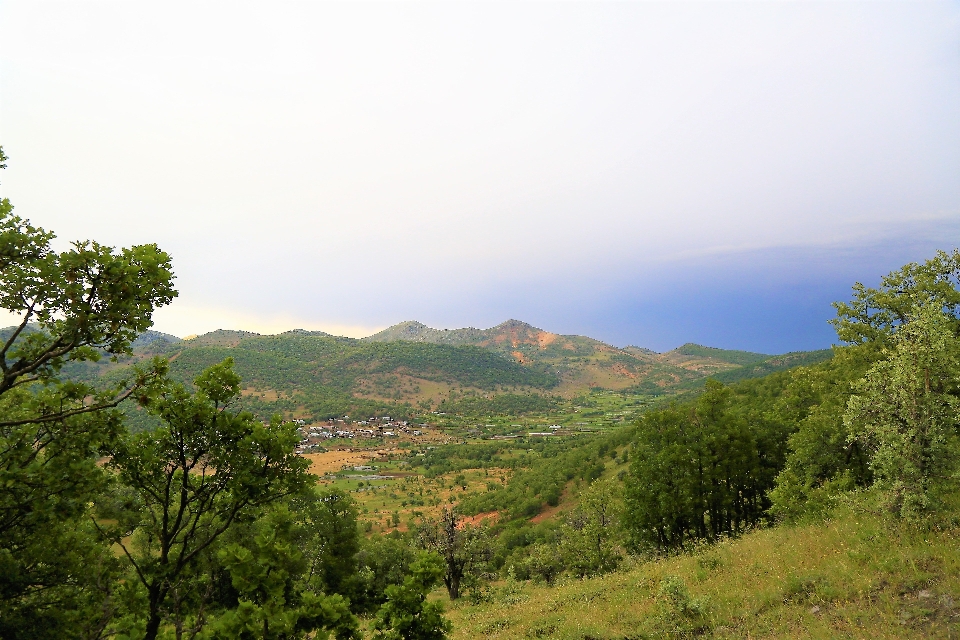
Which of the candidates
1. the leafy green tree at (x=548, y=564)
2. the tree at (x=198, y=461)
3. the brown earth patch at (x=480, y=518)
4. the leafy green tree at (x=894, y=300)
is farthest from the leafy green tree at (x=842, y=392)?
the brown earth patch at (x=480, y=518)

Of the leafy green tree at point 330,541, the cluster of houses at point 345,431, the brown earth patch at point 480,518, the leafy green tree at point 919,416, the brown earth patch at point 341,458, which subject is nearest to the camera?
the leafy green tree at point 919,416

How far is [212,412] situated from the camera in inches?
295

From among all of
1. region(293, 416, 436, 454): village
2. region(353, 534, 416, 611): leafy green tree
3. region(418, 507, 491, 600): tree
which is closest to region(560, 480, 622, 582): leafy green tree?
region(418, 507, 491, 600): tree

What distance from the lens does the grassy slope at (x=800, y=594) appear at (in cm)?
958

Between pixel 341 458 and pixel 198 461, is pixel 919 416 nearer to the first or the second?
pixel 198 461

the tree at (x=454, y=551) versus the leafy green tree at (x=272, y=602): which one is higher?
the leafy green tree at (x=272, y=602)

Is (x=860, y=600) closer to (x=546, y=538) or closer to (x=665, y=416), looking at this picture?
(x=665, y=416)

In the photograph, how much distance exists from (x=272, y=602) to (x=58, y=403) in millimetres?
5417

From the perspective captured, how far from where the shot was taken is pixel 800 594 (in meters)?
11.5

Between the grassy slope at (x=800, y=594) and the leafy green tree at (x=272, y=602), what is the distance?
9.77m

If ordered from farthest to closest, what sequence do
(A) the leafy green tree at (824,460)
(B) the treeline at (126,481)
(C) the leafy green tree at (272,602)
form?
(A) the leafy green tree at (824,460) < (B) the treeline at (126,481) < (C) the leafy green tree at (272,602)

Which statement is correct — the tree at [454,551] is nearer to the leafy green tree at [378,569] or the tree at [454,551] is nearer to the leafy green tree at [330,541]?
the leafy green tree at [378,569]

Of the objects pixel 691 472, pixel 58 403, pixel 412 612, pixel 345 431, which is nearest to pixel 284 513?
pixel 412 612

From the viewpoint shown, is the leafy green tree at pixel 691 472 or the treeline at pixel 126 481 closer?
the treeline at pixel 126 481
